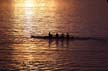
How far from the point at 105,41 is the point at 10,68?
3.36 feet

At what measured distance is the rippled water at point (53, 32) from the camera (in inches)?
128

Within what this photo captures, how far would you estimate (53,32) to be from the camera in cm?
406

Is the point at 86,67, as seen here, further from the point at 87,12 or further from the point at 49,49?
the point at 87,12

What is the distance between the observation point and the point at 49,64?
3201 mm

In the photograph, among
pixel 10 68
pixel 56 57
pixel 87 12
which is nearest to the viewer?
pixel 10 68

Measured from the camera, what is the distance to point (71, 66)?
3186 mm

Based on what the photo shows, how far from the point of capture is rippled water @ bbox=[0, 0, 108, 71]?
3.24 metres

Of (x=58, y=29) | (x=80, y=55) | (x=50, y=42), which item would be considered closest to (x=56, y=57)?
(x=80, y=55)

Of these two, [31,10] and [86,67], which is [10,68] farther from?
[31,10]

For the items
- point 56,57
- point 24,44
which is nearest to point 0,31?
point 24,44

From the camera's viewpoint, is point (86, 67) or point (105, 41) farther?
point (105, 41)

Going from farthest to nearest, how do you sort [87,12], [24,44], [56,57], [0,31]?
[87,12], [0,31], [24,44], [56,57]

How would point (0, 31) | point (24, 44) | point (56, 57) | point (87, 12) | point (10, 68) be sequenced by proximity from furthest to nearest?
point (87, 12)
point (0, 31)
point (24, 44)
point (56, 57)
point (10, 68)

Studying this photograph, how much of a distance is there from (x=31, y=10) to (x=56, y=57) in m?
1.66
